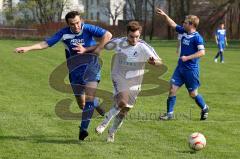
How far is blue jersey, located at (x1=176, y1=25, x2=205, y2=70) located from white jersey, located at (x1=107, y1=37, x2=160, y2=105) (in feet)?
7.72

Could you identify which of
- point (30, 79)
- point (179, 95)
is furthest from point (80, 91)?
point (30, 79)

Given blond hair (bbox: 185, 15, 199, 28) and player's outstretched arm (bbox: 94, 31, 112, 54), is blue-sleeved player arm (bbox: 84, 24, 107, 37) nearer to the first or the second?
player's outstretched arm (bbox: 94, 31, 112, 54)

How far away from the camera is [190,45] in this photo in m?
11.0

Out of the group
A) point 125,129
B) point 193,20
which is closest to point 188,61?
point 193,20

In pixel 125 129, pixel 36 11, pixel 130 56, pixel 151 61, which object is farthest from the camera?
pixel 36 11

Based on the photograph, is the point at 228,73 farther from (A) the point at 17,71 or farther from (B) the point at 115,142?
(B) the point at 115,142

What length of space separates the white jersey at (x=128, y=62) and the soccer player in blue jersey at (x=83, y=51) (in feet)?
1.05

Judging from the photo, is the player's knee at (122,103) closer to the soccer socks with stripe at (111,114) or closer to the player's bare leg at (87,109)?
the soccer socks with stripe at (111,114)

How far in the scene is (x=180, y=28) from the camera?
11.2 m

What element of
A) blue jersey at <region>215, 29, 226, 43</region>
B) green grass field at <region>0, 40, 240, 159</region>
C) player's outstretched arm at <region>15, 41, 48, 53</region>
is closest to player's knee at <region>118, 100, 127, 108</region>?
green grass field at <region>0, 40, 240, 159</region>

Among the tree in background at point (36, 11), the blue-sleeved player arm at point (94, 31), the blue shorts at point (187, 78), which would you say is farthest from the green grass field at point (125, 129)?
the tree in background at point (36, 11)

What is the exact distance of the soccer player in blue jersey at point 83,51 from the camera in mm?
8695

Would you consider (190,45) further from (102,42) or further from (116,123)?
(116,123)

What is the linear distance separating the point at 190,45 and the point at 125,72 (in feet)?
8.75
